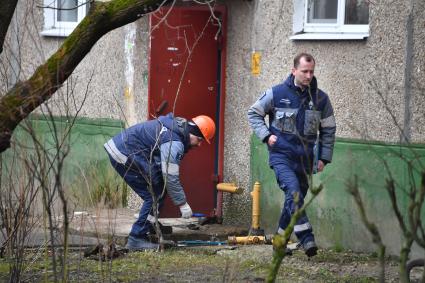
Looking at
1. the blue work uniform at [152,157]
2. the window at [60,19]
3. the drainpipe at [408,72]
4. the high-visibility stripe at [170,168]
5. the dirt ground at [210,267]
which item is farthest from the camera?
the window at [60,19]

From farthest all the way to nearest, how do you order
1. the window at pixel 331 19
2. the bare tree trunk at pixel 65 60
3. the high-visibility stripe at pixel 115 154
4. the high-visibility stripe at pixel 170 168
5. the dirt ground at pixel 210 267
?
the window at pixel 331 19 → the high-visibility stripe at pixel 115 154 → the high-visibility stripe at pixel 170 168 → the dirt ground at pixel 210 267 → the bare tree trunk at pixel 65 60

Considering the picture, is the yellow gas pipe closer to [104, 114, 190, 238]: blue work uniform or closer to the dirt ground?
the dirt ground

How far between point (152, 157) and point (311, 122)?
1.65m

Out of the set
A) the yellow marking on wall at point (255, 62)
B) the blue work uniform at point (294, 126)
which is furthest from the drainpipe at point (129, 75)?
the blue work uniform at point (294, 126)

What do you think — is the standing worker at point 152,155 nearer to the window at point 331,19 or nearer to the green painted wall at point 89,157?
the window at point 331,19

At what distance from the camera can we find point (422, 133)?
908cm

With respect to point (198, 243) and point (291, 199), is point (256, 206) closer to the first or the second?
point (198, 243)

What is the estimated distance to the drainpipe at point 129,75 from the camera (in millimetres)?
12492

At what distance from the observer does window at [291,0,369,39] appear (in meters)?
10.0

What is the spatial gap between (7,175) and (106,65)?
214 inches

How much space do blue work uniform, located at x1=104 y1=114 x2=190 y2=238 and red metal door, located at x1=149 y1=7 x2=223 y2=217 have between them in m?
1.81

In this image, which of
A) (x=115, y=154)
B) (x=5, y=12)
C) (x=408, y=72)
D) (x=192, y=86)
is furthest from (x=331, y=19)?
(x=5, y=12)

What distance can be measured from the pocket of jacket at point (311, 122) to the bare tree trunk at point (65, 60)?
284 centimetres

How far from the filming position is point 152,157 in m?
9.88
